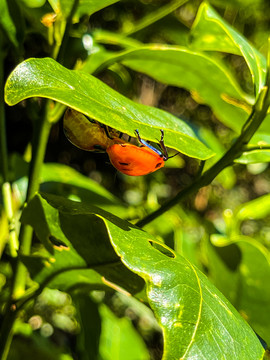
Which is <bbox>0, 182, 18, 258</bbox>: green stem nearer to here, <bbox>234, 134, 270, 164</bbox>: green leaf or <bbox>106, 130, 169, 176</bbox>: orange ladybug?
<bbox>106, 130, 169, 176</bbox>: orange ladybug

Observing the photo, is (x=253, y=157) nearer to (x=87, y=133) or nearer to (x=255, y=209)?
(x=87, y=133)

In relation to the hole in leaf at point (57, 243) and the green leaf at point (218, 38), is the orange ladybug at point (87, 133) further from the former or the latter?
the green leaf at point (218, 38)

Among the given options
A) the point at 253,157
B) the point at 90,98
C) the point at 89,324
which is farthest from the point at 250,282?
the point at 90,98

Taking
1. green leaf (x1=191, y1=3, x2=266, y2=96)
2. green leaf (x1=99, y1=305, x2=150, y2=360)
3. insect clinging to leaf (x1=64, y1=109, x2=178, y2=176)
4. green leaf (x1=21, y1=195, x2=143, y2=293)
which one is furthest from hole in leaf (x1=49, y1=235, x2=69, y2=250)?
green leaf (x1=99, y1=305, x2=150, y2=360)

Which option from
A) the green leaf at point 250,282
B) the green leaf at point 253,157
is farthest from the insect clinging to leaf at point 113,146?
the green leaf at point 250,282

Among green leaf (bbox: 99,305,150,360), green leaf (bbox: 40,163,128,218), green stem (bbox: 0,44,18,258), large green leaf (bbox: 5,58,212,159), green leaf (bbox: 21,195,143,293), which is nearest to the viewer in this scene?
large green leaf (bbox: 5,58,212,159)

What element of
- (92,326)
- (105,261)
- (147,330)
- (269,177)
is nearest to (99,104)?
(105,261)
